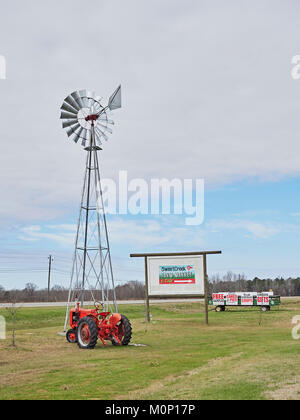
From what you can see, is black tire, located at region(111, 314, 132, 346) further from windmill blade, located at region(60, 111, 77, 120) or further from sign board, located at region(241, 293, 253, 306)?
sign board, located at region(241, 293, 253, 306)

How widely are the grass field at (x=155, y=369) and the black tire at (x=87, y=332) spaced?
0.37 meters

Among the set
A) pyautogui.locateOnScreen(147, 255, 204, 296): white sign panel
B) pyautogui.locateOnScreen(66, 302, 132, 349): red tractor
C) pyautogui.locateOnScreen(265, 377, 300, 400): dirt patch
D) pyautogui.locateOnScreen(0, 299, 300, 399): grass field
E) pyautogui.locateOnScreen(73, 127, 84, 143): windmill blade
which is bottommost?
pyautogui.locateOnScreen(0, 299, 300, 399): grass field

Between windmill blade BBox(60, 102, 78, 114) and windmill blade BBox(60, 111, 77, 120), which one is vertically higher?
windmill blade BBox(60, 102, 78, 114)

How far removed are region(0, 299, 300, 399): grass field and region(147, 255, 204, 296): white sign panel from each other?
11.5m

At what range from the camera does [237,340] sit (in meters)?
23.6

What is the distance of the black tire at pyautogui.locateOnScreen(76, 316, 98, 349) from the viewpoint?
A: 2033 centimetres

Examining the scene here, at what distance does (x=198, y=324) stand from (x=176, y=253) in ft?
19.5

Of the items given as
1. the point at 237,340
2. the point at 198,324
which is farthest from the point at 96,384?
the point at 198,324

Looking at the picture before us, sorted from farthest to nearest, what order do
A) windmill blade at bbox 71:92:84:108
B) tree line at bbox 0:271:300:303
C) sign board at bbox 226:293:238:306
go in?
tree line at bbox 0:271:300:303 < sign board at bbox 226:293:238:306 < windmill blade at bbox 71:92:84:108

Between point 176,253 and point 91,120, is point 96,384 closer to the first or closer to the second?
point 91,120

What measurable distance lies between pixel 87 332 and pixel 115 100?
1421 cm

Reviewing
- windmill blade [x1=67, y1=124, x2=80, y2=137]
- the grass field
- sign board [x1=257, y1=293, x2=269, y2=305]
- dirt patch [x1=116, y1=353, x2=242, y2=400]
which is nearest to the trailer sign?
sign board [x1=257, y1=293, x2=269, y2=305]

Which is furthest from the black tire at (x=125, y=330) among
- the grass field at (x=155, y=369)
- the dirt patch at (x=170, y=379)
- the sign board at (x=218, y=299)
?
the sign board at (x=218, y=299)
